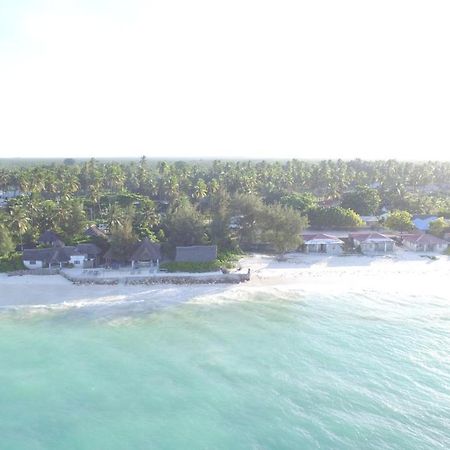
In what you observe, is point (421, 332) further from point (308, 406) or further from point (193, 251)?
point (193, 251)

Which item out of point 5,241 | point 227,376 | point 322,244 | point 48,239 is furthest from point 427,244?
point 5,241

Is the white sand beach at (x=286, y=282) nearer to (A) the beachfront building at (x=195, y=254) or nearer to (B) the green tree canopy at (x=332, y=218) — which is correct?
(A) the beachfront building at (x=195, y=254)

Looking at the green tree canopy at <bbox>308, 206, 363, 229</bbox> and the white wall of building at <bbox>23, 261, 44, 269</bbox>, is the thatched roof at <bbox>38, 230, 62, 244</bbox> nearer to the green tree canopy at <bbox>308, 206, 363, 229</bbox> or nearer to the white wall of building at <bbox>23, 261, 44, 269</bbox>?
the white wall of building at <bbox>23, 261, 44, 269</bbox>

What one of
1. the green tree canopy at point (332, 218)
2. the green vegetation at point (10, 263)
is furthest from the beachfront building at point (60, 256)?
the green tree canopy at point (332, 218)

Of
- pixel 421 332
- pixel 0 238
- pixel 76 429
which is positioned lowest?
pixel 76 429

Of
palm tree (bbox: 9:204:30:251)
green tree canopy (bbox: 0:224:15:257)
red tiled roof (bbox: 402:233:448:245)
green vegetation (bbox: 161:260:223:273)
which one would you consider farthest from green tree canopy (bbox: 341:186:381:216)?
green tree canopy (bbox: 0:224:15:257)

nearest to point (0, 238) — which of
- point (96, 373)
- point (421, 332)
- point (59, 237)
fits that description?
point (59, 237)
